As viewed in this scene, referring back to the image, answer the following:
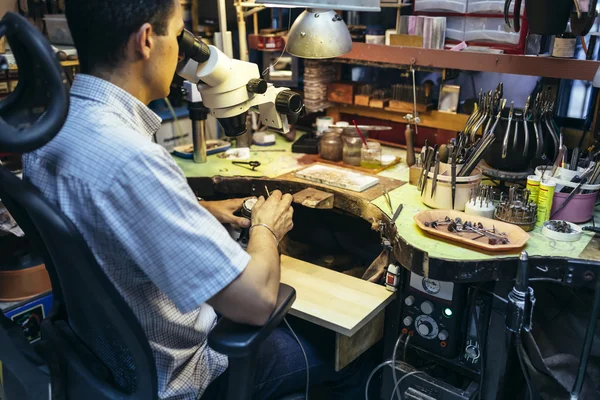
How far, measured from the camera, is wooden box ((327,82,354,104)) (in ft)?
8.30

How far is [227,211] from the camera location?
177 cm

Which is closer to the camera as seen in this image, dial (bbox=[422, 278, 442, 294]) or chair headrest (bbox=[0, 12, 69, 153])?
chair headrest (bbox=[0, 12, 69, 153])

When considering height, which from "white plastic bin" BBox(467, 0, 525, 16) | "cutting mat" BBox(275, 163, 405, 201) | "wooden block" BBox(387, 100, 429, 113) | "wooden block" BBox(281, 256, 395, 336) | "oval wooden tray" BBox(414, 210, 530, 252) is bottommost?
"wooden block" BBox(281, 256, 395, 336)

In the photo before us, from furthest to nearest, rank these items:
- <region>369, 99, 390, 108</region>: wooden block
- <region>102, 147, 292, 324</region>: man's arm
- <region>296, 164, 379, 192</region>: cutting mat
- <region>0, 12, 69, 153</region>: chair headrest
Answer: <region>369, 99, 390, 108</region>: wooden block, <region>296, 164, 379, 192</region>: cutting mat, <region>102, 147, 292, 324</region>: man's arm, <region>0, 12, 69, 153</region>: chair headrest

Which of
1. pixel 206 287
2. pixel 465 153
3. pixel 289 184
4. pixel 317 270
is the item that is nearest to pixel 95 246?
pixel 206 287

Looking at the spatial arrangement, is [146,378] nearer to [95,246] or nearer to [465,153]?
[95,246]

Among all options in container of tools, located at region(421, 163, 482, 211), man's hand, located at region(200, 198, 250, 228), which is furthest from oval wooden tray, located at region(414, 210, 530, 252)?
man's hand, located at region(200, 198, 250, 228)

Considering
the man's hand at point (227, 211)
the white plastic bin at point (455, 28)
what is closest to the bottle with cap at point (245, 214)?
the man's hand at point (227, 211)

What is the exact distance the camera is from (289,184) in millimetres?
2111

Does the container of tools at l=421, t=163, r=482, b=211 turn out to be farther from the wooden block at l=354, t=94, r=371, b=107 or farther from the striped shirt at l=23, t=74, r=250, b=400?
the striped shirt at l=23, t=74, r=250, b=400

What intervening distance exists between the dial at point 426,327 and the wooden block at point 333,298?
12cm

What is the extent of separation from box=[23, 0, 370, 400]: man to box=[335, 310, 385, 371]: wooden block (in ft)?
1.37

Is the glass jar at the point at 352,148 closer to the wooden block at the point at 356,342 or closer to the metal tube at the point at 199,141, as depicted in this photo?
the metal tube at the point at 199,141

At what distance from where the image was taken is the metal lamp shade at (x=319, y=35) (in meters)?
1.80
